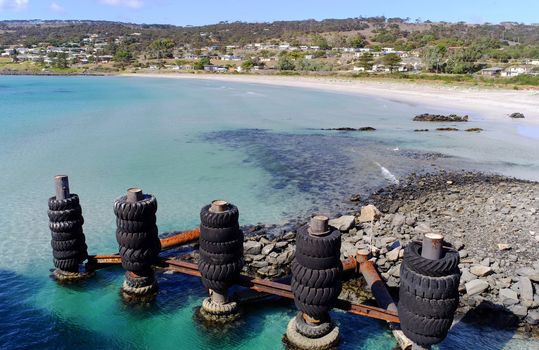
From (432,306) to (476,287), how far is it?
4.38 metres

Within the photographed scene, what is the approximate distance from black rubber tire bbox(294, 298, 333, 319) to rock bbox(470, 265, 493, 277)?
5232 millimetres

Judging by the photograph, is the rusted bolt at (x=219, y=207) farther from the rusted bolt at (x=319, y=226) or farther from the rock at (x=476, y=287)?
the rock at (x=476, y=287)

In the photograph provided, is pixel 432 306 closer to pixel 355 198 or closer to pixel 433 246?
pixel 433 246

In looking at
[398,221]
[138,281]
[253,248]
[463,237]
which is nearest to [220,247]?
[138,281]

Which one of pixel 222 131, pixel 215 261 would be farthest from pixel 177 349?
pixel 222 131

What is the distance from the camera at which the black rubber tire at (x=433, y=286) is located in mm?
7605

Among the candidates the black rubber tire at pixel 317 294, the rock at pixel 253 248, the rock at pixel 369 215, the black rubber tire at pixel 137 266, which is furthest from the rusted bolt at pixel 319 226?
the rock at pixel 369 215

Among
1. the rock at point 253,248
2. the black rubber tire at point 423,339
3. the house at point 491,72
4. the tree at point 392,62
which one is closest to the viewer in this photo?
the black rubber tire at point 423,339

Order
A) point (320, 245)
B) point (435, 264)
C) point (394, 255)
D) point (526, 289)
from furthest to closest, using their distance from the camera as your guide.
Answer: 1. point (394, 255)
2. point (526, 289)
3. point (320, 245)
4. point (435, 264)

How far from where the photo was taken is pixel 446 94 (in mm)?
71688

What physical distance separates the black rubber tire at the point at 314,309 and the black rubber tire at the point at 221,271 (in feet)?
5.35

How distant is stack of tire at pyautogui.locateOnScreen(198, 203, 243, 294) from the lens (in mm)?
9641

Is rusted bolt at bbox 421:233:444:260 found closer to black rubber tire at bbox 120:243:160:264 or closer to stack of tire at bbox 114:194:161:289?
stack of tire at bbox 114:194:161:289

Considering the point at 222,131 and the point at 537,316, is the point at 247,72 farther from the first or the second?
the point at 537,316
